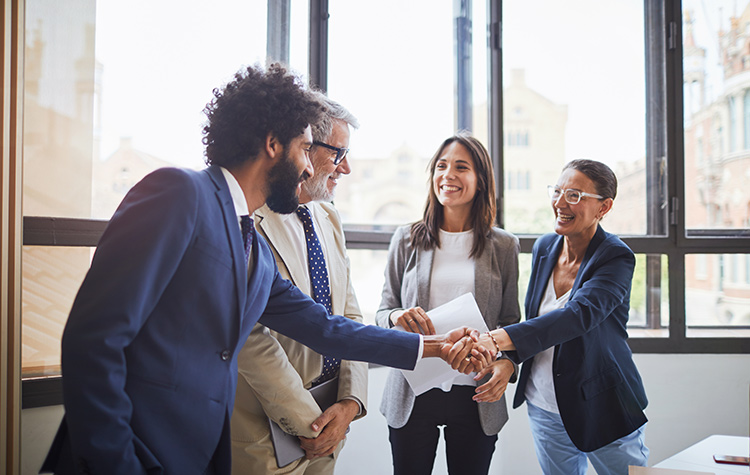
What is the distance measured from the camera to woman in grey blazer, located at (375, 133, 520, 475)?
1.84m

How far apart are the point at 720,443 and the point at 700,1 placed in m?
2.57

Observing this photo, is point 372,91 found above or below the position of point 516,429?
above

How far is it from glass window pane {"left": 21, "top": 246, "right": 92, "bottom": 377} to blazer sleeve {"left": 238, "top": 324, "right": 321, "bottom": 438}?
0.76m

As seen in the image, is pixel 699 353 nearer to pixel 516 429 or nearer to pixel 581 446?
pixel 516 429

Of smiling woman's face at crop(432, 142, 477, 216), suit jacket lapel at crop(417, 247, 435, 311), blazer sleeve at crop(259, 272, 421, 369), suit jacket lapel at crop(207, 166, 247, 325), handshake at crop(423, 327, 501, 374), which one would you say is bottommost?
handshake at crop(423, 327, 501, 374)

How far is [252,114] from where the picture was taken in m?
1.18

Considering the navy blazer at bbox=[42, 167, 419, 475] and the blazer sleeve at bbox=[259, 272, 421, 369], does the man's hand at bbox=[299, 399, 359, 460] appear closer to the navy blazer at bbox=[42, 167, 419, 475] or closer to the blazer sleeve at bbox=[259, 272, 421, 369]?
the blazer sleeve at bbox=[259, 272, 421, 369]

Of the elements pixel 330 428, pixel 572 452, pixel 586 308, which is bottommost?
pixel 572 452

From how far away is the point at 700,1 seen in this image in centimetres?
303

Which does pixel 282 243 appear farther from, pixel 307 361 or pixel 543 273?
pixel 543 273

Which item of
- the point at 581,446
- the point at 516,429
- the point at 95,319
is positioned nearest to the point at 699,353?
the point at 516,429

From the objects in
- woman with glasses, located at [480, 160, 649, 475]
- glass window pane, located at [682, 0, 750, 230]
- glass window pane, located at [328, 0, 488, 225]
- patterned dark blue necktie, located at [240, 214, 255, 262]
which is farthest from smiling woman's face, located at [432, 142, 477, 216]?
glass window pane, located at [682, 0, 750, 230]

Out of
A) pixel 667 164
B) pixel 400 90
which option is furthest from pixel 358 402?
pixel 667 164

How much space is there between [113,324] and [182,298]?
153 millimetres
